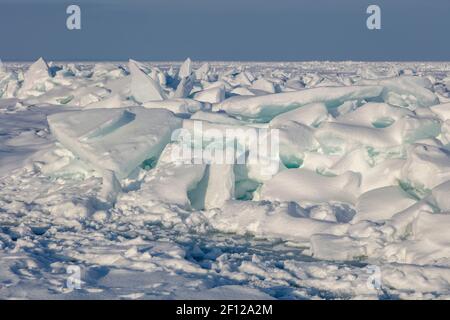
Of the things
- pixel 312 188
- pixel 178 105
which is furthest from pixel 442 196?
pixel 178 105

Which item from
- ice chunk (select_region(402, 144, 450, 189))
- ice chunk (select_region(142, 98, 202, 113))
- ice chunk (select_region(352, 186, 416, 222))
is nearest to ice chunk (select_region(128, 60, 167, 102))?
ice chunk (select_region(142, 98, 202, 113))

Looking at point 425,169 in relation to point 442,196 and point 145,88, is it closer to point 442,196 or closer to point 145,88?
point 442,196

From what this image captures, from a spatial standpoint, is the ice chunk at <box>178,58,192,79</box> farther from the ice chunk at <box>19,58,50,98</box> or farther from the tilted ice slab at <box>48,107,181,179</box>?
the tilted ice slab at <box>48,107,181,179</box>

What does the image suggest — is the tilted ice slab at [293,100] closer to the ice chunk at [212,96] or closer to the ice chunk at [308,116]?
the ice chunk at [308,116]

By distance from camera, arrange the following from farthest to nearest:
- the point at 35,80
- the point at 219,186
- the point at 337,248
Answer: the point at 35,80 → the point at 219,186 → the point at 337,248

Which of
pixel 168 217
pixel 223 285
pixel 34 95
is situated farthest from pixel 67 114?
pixel 34 95

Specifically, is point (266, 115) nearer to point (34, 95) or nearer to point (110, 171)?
point (110, 171)
